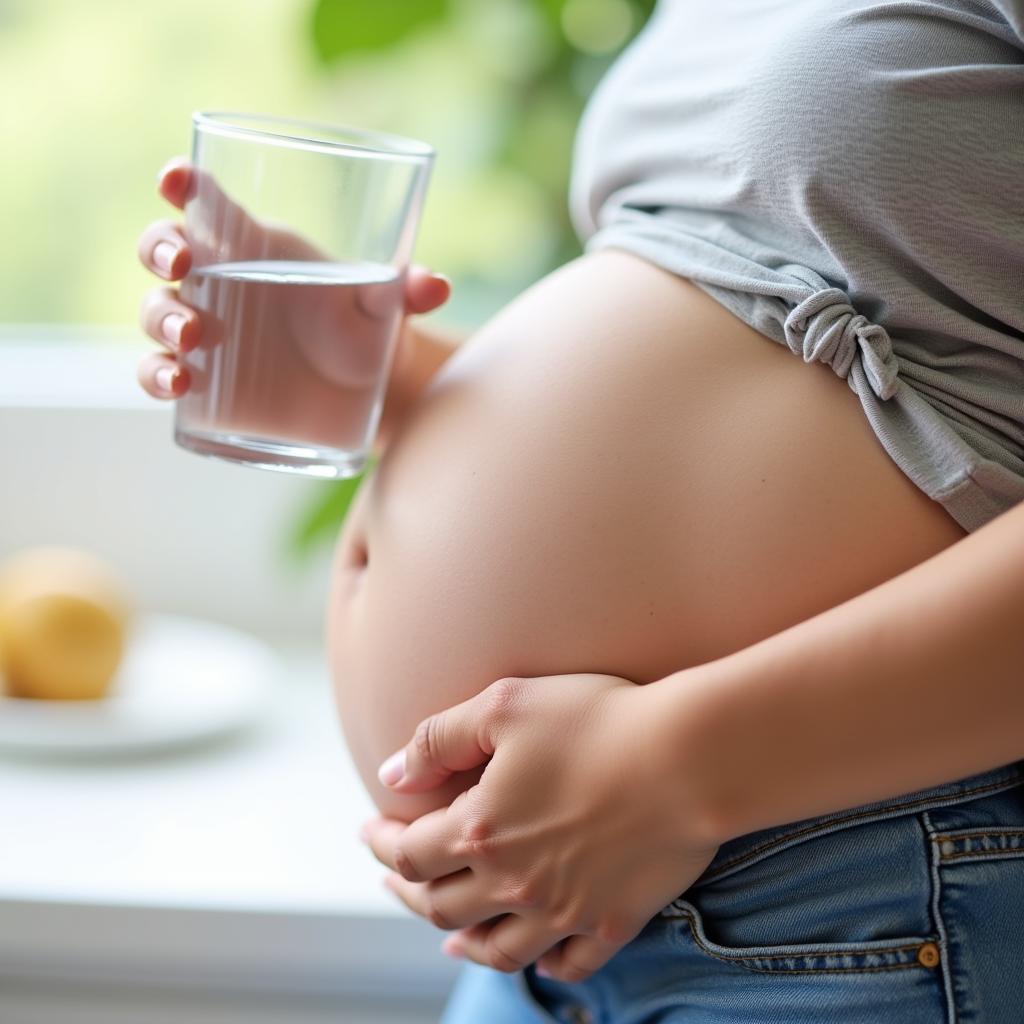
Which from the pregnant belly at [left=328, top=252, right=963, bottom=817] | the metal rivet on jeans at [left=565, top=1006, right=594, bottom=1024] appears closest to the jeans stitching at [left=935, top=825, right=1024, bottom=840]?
the pregnant belly at [left=328, top=252, right=963, bottom=817]

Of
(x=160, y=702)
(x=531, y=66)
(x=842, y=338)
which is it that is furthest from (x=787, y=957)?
(x=531, y=66)

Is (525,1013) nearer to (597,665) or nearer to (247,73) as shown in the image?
(597,665)

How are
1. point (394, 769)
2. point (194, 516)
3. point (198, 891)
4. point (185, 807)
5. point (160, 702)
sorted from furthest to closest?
point (194, 516)
point (160, 702)
point (185, 807)
point (198, 891)
point (394, 769)

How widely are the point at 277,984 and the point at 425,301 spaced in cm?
53

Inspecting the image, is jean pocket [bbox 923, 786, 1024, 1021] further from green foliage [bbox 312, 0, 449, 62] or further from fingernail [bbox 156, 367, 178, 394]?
green foliage [bbox 312, 0, 449, 62]

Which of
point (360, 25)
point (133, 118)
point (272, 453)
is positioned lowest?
point (133, 118)

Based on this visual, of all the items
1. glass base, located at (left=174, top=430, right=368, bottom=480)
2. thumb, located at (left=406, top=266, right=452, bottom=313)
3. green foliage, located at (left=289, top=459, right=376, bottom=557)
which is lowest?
green foliage, located at (left=289, top=459, right=376, bottom=557)

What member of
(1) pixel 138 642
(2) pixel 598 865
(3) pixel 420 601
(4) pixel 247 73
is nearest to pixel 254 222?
(3) pixel 420 601

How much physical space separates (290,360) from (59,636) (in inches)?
23.2

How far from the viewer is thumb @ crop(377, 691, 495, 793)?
1.82 feet

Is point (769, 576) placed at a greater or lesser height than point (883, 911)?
greater

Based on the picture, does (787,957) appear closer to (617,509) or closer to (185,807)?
(617,509)

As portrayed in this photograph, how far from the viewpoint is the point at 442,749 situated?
569mm

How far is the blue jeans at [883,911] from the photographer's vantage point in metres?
0.53
